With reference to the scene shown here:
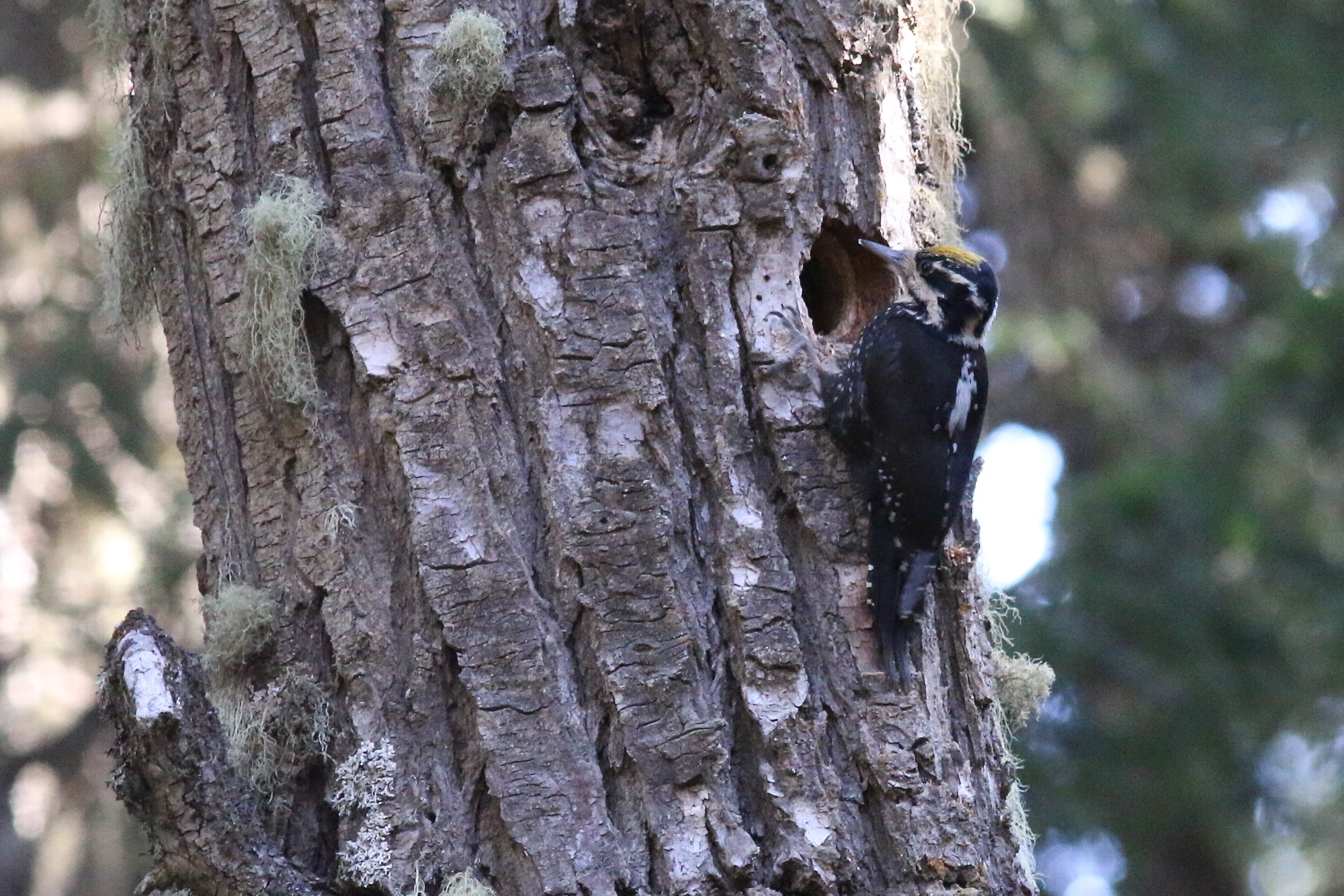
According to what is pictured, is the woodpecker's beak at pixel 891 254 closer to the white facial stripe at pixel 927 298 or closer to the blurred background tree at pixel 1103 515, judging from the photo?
the white facial stripe at pixel 927 298

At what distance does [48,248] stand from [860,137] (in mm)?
5698

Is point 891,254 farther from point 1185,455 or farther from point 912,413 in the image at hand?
point 1185,455

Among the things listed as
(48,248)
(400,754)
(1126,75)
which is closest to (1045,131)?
(1126,75)

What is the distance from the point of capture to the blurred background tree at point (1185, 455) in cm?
629

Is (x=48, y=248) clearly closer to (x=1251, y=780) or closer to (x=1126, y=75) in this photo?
(x=1126, y=75)

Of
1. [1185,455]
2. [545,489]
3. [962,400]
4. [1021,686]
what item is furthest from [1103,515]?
[545,489]

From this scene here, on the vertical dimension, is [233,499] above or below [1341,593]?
below

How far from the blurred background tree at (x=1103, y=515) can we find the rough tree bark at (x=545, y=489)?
3652 millimetres

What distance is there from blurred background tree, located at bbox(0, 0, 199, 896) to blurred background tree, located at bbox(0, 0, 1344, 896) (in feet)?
0.05

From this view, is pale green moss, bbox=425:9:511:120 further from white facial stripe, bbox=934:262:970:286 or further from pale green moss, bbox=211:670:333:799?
white facial stripe, bbox=934:262:970:286

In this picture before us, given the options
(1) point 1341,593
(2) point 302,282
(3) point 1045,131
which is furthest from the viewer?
(3) point 1045,131

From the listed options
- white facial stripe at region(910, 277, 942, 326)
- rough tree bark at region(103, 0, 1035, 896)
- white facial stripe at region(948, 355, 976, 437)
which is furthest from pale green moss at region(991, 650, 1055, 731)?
white facial stripe at region(910, 277, 942, 326)

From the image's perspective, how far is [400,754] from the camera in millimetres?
2420

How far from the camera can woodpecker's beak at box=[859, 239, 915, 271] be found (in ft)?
9.80
